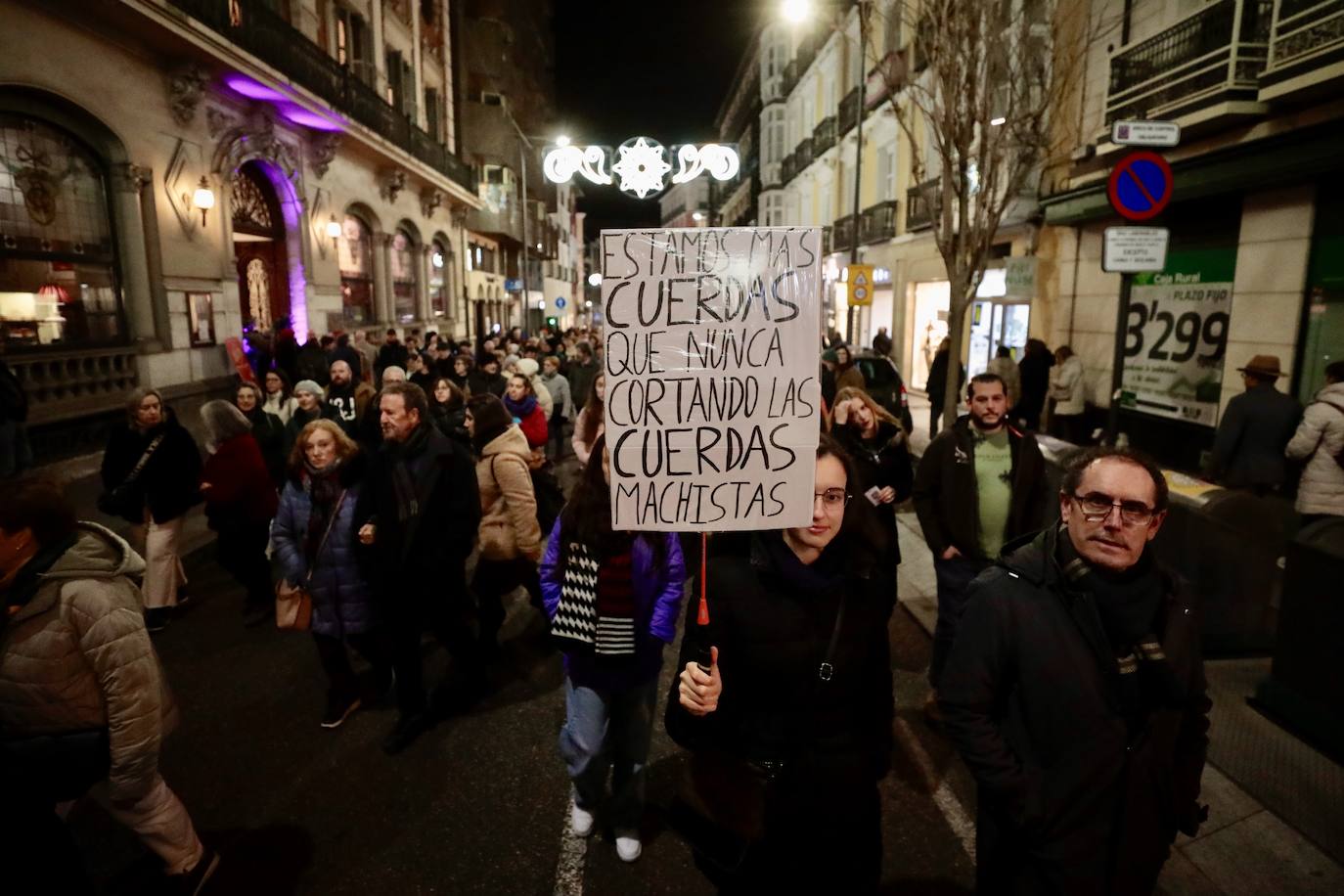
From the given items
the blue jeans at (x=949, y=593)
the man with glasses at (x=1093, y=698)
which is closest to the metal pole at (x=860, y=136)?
the blue jeans at (x=949, y=593)

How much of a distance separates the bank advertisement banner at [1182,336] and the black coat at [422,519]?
404 inches

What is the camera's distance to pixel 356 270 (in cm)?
2022

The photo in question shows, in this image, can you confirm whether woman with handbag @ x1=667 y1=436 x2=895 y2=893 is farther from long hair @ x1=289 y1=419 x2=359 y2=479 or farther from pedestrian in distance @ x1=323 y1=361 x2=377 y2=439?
pedestrian in distance @ x1=323 y1=361 x2=377 y2=439

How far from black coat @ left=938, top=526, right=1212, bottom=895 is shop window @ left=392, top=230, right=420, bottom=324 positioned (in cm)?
2254

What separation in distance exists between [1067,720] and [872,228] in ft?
82.0

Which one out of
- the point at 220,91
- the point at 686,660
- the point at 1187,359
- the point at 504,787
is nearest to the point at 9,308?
the point at 220,91

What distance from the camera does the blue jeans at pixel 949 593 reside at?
4281mm

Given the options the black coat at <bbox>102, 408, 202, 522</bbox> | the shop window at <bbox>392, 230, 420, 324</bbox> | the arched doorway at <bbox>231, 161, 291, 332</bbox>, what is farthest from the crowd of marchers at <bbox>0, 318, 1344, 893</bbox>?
the shop window at <bbox>392, 230, 420, 324</bbox>

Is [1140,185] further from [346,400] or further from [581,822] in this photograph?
[346,400]

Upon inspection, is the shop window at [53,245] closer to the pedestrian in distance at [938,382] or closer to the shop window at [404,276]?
the shop window at [404,276]

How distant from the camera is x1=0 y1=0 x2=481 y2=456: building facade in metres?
9.52

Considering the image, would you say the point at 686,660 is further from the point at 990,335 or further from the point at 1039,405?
the point at 990,335

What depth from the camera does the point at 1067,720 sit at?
83.5 inches

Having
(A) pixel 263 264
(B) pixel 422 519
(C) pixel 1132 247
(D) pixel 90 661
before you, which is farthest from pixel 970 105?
(A) pixel 263 264
